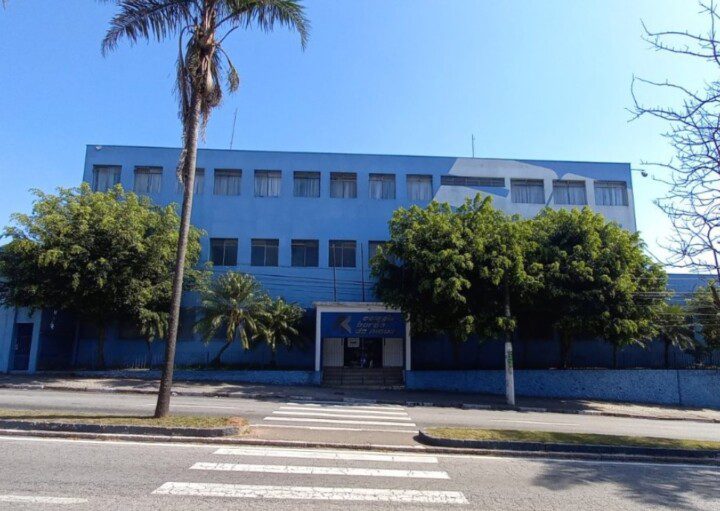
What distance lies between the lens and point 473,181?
1212 inches

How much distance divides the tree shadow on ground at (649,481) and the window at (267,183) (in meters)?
23.3

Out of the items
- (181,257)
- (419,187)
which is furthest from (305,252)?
(181,257)

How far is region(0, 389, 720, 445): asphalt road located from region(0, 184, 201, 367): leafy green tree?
5695 mm

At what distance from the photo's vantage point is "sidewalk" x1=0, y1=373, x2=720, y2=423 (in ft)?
65.0

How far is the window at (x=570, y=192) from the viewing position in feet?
103

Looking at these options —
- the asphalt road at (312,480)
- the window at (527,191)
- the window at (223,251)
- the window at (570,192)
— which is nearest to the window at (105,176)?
the window at (223,251)

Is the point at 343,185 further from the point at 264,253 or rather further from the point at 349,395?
the point at 349,395

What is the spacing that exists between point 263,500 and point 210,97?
9.52m

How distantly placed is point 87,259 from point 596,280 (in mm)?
21384

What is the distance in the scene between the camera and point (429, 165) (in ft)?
99.9

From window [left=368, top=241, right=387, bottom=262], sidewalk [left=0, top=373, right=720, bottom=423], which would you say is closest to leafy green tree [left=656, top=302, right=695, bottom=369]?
sidewalk [left=0, top=373, right=720, bottom=423]

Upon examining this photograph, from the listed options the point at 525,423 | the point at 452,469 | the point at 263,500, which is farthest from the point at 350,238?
the point at 263,500

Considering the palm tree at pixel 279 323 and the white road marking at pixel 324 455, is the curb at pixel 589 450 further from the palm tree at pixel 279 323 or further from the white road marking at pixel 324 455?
the palm tree at pixel 279 323

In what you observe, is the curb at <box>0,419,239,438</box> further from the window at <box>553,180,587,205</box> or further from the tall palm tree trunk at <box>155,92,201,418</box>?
the window at <box>553,180,587,205</box>
